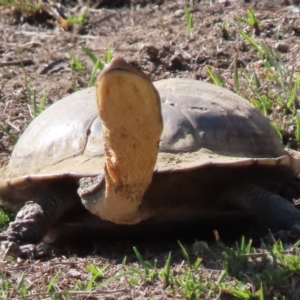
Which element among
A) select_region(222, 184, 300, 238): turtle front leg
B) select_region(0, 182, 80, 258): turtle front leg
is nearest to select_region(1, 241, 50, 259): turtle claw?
select_region(0, 182, 80, 258): turtle front leg

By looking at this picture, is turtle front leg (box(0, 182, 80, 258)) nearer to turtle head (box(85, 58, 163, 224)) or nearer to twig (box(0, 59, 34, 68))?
turtle head (box(85, 58, 163, 224))

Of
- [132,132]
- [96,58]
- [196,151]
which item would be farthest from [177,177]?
[96,58]

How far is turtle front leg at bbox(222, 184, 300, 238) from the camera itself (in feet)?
12.5

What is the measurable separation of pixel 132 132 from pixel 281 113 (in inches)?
77.5

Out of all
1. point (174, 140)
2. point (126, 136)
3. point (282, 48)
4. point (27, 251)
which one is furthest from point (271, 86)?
point (27, 251)

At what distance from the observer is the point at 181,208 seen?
3.96m

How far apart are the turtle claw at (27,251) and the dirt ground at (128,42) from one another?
4.34 ft

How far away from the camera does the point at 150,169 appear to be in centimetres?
359

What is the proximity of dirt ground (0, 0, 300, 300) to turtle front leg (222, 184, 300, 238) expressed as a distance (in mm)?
1627

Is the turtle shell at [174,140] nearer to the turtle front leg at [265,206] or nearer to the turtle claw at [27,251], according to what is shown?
the turtle front leg at [265,206]

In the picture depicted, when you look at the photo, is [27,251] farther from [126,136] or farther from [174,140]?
[174,140]

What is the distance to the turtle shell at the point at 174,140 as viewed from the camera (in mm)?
3883

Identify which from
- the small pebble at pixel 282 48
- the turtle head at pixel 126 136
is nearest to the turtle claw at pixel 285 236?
the turtle head at pixel 126 136

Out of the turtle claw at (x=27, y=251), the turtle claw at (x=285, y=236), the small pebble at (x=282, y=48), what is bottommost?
the turtle claw at (x=27, y=251)
